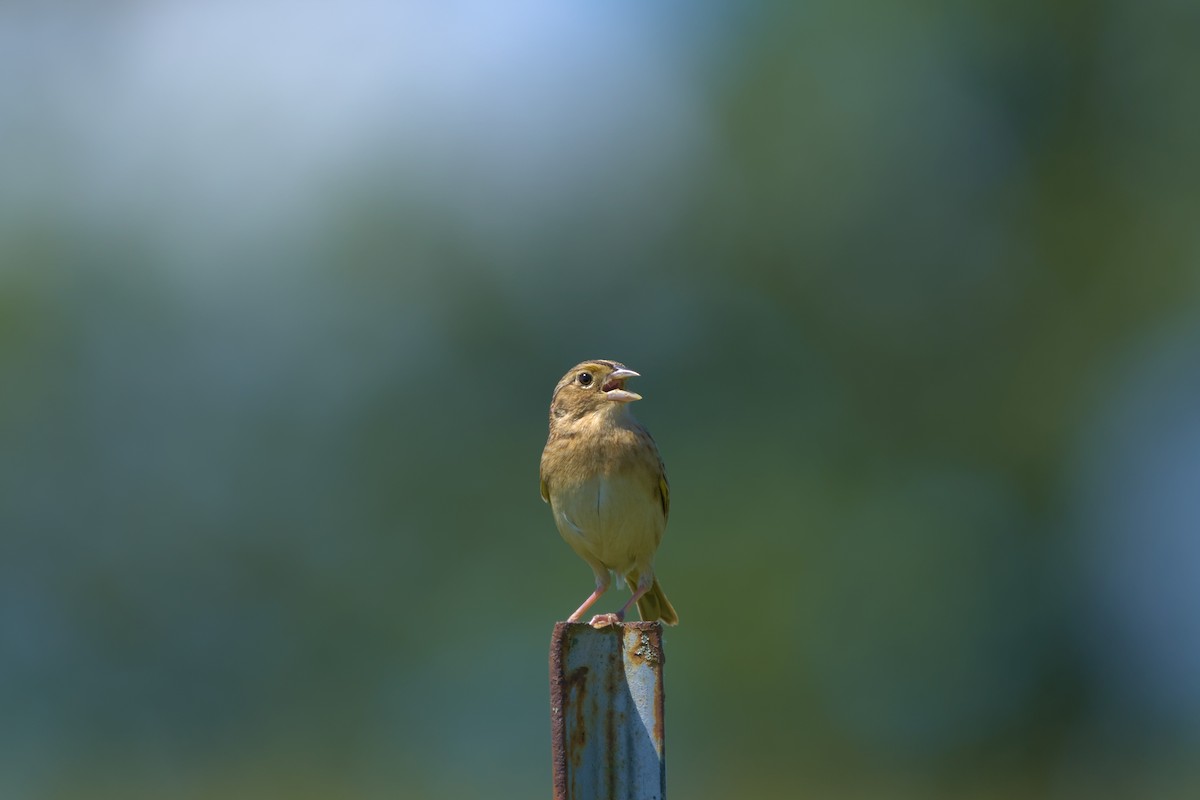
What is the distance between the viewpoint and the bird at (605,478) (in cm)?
683

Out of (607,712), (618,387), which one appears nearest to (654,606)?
(618,387)

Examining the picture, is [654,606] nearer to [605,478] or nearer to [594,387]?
[605,478]

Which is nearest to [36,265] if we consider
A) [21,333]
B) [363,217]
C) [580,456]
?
[21,333]

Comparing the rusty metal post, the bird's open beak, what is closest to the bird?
the bird's open beak

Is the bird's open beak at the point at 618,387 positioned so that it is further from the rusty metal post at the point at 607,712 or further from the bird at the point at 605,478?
the rusty metal post at the point at 607,712

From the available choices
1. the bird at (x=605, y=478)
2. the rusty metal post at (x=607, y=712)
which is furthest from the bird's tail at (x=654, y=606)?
the rusty metal post at (x=607, y=712)

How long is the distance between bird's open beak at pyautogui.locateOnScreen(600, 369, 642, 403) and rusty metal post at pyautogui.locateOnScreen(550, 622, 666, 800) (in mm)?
3038

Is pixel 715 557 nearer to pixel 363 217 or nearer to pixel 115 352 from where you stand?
pixel 363 217

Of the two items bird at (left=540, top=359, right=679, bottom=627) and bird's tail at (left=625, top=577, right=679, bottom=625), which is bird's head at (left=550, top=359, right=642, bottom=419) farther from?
bird's tail at (left=625, top=577, right=679, bottom=625)

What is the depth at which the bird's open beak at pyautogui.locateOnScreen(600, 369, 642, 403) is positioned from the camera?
22.6 ft

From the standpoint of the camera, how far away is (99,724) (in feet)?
85.8

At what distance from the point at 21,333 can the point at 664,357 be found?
496 inches

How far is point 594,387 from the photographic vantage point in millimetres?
7055

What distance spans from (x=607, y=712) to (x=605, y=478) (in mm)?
3076
